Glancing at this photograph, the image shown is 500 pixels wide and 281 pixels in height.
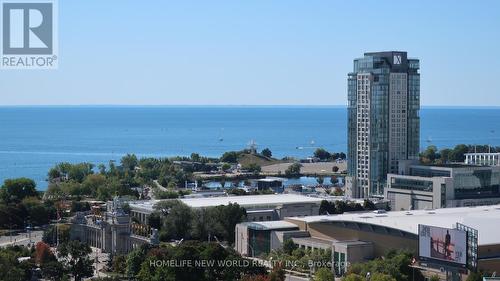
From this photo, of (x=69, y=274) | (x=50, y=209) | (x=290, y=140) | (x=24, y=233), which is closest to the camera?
(x=69, y=274)

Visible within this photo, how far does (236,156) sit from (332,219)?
149 feet

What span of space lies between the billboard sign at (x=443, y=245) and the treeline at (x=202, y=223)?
35.7 feet

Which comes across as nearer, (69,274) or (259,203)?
(69,274)

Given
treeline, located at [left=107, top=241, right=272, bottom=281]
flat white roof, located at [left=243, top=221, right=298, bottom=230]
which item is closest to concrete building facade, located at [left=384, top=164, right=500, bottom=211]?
flat white roof, located at [left=243, top=221, right=298, bottom=230]

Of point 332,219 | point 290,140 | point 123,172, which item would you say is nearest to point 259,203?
point 332,219

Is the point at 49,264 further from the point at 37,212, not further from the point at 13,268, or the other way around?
the point at 37,212

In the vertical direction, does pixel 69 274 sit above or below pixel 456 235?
below

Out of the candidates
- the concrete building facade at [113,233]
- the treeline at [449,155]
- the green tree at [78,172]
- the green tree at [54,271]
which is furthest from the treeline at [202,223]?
the treeline at [449,155]

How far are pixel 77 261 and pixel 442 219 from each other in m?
11.1

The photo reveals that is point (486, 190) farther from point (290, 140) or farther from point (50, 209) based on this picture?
point (290, 140)

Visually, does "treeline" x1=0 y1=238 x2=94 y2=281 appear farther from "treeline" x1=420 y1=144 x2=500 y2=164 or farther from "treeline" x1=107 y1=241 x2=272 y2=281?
"treeline" x1=420 y1=144 x2=500 y2=164

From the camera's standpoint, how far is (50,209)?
39.4 metres

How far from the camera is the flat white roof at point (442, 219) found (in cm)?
2609

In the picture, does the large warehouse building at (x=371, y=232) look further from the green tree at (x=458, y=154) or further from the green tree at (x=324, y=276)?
the green tree at (x=458, y=154)
